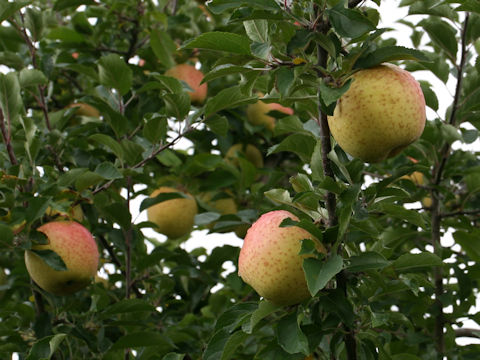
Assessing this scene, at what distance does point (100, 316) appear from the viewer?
7.41ft

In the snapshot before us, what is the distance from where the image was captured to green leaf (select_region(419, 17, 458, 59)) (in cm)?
189

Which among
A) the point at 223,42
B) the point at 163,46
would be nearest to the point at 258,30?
the point at 223,42

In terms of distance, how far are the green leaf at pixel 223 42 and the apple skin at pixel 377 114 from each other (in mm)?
228

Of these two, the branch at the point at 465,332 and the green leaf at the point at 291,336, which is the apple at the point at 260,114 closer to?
the branch at the point at 465,332

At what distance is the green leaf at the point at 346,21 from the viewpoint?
120 cm

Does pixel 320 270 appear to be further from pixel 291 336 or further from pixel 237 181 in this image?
pixel 237 181

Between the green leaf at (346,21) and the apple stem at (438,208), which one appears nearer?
the green leaf at (346,21)

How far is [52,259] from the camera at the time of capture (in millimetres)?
1870

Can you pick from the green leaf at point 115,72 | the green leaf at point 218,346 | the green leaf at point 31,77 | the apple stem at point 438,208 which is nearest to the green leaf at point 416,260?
the green leaf at point 218,346

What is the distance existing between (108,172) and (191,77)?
3.84ft

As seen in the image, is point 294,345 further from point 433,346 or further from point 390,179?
point 433,346

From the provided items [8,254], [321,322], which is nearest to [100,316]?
[8,254]

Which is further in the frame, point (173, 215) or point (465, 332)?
point (173, 215)

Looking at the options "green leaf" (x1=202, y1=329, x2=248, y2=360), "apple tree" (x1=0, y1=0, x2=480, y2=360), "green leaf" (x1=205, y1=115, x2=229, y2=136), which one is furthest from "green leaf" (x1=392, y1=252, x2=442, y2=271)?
"green leaf" (x1=205, y1=115, x2=229, y2=136)
